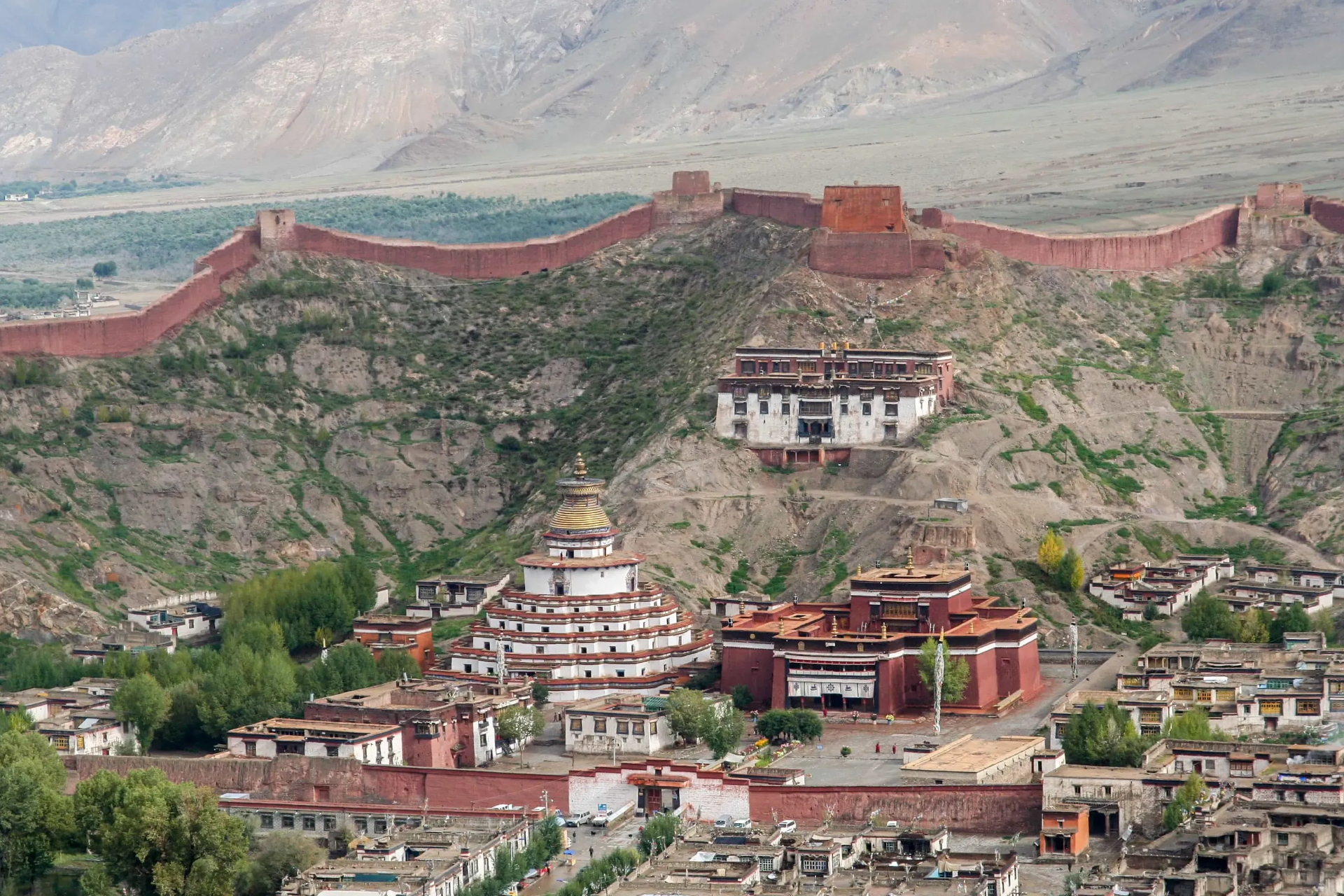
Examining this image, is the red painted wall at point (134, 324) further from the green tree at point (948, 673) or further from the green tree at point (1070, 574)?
the green tree at point (948, 673)

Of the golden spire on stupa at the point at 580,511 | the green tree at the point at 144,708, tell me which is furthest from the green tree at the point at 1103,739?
the green tree at the point at 144,708

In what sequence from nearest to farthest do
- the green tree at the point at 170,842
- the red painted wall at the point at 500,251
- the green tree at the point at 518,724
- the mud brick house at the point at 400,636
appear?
the green tree at the point at 170,842 → the green tree at the point at 518,724 → the mud brick house at the point at 400,636 → the red painted wall at the point at 500,251

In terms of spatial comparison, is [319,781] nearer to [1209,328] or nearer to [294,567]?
[294,567]

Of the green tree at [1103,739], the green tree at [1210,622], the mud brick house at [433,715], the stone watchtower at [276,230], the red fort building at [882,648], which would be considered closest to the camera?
the green tree at [1103,739]

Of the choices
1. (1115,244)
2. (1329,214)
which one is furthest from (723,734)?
(1329,214)

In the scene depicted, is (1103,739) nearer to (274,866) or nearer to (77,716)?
(274,866)
